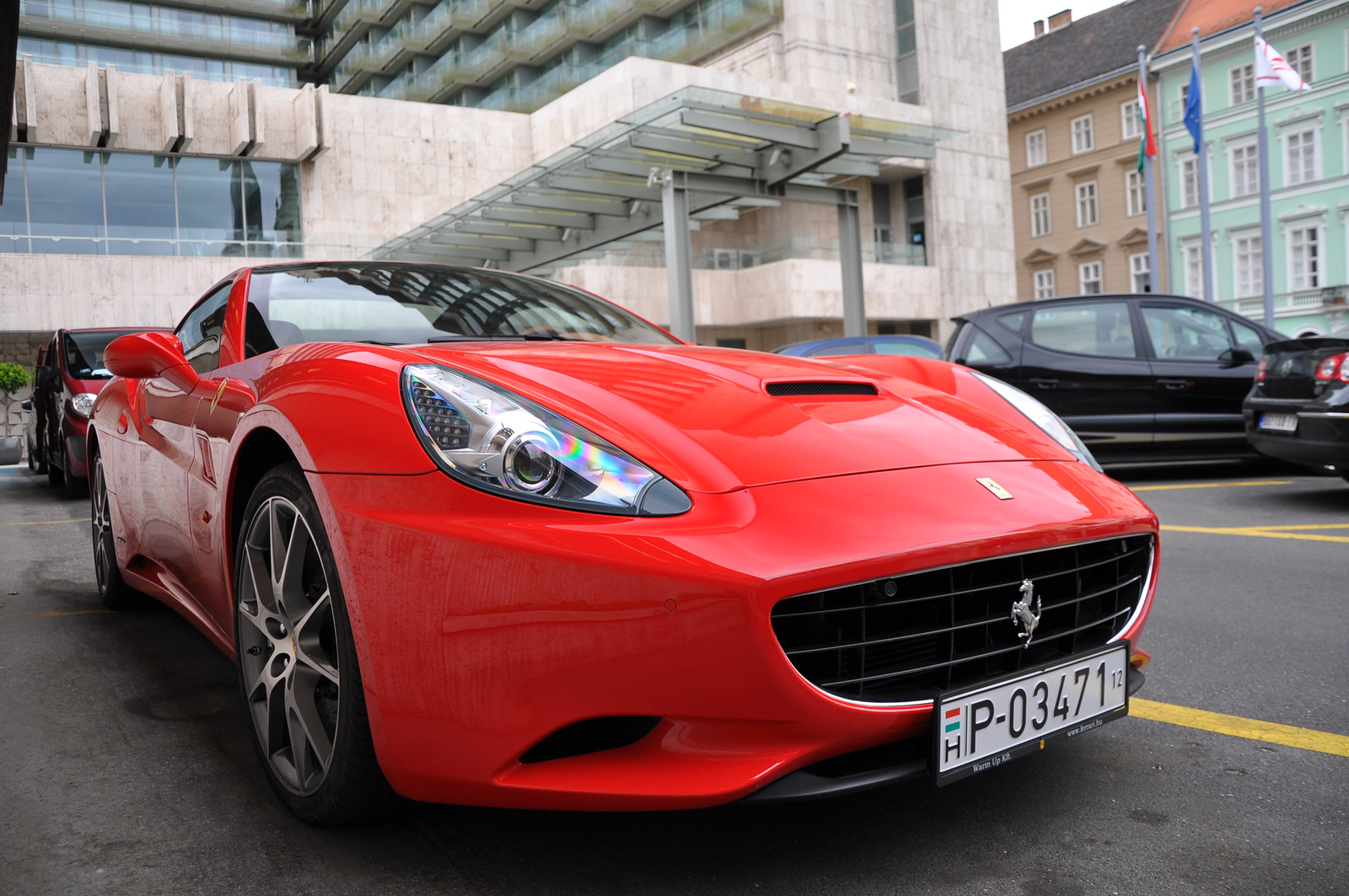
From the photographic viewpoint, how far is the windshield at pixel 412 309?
8.79 feet

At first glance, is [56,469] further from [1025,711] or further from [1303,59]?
[1303,59]

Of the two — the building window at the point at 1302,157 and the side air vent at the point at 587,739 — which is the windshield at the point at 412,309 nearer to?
the side air vent at the point at 587,739

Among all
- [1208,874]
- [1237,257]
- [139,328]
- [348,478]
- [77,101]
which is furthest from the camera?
[1237,257]

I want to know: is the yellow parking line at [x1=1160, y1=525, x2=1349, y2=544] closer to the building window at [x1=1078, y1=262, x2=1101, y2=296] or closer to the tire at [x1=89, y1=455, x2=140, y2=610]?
the tire at [x1=89, y1=455, x2=140, y2=610]

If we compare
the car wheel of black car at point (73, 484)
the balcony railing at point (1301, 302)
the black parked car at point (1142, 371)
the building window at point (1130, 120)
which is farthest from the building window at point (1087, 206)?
the car wheel of black car at point (73, 484)

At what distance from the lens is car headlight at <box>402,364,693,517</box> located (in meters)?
1.64

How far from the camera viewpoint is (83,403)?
8.48m

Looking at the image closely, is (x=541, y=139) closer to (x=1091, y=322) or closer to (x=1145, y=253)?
(x=1145, y=253)

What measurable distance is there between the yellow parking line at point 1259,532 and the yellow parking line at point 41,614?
507 centimetres

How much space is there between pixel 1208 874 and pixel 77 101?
3114 centimetres

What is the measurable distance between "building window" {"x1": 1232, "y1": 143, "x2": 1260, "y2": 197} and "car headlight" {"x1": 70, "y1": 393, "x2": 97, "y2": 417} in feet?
128

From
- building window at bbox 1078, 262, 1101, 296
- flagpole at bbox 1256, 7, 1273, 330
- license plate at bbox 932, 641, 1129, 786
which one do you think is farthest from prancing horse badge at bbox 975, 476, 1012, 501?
building window at bbox 1078, 262, 1101, 296

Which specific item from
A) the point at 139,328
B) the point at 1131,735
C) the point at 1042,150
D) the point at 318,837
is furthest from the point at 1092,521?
the point at 1042,150

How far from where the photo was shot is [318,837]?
1.93 m
